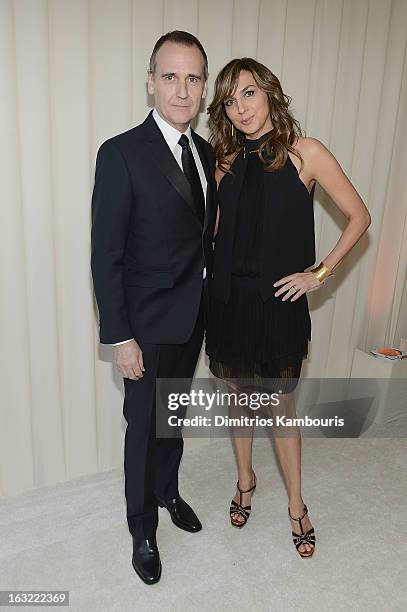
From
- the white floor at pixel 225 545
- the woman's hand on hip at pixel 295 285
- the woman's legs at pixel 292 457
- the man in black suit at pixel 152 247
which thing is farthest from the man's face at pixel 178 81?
the white floor at pixel 225 545

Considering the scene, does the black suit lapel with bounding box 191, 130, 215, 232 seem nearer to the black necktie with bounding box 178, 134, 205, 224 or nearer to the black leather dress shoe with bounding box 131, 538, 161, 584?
the black necktie with bounding box 178, 134, 205, 224

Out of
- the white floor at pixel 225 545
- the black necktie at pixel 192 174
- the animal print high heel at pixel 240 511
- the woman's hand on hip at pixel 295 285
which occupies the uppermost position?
the black necktie at pixel 192 174

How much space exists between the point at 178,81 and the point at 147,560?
1794 mm

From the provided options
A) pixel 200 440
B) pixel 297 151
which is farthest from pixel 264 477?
pixel 297 151

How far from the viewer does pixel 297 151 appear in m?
2.17

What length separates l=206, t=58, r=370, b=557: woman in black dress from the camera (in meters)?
2.14

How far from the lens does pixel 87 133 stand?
246 centimetres

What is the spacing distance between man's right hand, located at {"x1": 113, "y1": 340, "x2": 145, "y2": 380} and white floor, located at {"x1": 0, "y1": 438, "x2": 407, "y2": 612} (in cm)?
83

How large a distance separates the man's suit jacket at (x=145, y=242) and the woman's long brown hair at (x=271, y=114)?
0.28 meters

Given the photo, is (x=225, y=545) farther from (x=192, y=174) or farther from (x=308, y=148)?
(x=308, y=148)

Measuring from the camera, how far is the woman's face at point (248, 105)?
2092 mm

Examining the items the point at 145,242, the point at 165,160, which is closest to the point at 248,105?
the point at 165,160

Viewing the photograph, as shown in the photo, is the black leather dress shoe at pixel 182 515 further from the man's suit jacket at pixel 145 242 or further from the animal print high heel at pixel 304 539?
the man's suit jacket at pixel 145 242

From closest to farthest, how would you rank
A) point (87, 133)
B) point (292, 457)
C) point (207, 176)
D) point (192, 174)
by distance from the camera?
point (192, 174), point (207, 176), point (292, 457), point (87, 133)
